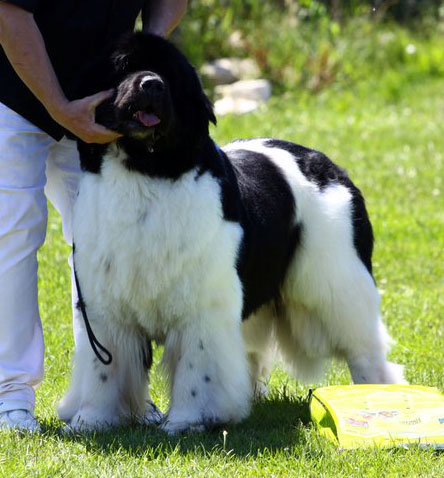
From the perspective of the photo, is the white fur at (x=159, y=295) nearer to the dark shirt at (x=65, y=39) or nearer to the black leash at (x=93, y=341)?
the black leash at (x=93, y=341)

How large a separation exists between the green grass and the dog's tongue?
119 centimetres

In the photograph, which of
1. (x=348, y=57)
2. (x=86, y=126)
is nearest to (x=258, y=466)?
(x=86, y=126)

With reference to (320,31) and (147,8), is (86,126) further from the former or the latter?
(320,31)

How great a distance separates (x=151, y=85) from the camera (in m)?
3.68

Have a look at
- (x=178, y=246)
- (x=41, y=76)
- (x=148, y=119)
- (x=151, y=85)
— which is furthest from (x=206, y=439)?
(x=41, y=76)

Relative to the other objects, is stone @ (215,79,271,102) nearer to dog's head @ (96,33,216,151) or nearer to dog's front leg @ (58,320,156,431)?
dog's front leg @ (58,320,156,431)

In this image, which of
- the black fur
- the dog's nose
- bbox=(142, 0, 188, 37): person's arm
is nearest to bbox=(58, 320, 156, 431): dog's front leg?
the black fur

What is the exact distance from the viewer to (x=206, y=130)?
155 inches

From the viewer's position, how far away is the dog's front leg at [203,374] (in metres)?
4.08

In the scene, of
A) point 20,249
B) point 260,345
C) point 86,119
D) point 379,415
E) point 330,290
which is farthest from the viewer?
point 260,345

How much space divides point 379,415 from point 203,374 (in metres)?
0.72

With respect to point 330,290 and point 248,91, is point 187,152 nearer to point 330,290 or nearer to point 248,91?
point 330,290

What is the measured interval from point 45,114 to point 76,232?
0.52m

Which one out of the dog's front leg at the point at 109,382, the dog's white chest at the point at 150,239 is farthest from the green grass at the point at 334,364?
the dog's white chest at the point at 150,239
